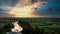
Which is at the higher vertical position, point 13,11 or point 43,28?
point 13,11

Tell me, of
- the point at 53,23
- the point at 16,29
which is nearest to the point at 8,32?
the point at 16,29

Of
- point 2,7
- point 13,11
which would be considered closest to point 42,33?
point 13,11

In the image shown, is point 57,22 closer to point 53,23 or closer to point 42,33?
point 53,23

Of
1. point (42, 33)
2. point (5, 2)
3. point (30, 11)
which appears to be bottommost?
point (42, 33)

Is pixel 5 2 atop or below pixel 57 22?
atop

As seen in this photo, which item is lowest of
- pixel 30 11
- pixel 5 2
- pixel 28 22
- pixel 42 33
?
Result: pixel 42 33

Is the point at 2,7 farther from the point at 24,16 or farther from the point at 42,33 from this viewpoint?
the point at 42,33
